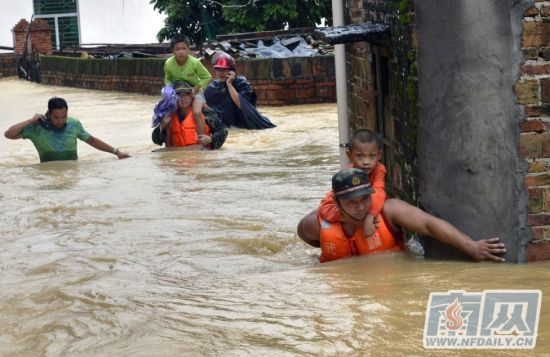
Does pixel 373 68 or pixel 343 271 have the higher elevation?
pixel 373 68

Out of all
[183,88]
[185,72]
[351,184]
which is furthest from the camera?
[185,72]

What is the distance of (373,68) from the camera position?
9.23m

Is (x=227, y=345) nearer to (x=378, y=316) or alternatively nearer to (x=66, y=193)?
(x=378, y=316)

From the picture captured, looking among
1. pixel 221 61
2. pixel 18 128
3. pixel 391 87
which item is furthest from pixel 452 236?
pixel 221 61

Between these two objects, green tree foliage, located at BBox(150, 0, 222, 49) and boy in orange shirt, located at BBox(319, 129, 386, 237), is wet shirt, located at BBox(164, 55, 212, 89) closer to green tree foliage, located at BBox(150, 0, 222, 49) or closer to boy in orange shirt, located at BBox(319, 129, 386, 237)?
boy in orange shirt, located at BBox(319, 129, 386, 237)

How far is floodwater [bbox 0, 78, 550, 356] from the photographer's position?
633cm

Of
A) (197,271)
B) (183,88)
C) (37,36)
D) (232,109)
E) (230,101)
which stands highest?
(37,36)

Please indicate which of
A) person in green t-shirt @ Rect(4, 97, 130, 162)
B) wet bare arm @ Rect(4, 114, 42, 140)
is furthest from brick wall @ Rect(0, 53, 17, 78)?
wet bare arm @ Rect(4, 114, 42, 140)

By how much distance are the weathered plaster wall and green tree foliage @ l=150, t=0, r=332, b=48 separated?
833 inches

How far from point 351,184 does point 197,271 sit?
138 centimetres

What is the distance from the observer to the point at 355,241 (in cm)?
791

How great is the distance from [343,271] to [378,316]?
1.23m

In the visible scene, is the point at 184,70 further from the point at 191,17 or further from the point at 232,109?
the point at 191,17

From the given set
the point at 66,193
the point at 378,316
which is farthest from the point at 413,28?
the point at 66,193
